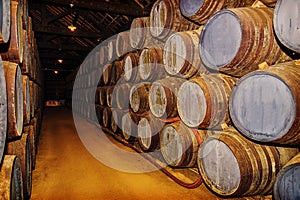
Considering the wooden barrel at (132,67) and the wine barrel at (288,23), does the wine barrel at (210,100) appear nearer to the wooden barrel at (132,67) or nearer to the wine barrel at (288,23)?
the wine barrel at (288,23)

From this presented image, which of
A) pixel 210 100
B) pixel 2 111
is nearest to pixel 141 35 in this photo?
pixel 210 100

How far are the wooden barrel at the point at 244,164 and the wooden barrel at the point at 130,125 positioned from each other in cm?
298

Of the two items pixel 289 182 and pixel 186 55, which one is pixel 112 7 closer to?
pixel 186 55

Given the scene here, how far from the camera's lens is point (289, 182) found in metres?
2.08

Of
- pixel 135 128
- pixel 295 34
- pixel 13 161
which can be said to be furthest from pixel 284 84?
pixel 135 128

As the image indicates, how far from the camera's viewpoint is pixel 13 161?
2002 millimetres

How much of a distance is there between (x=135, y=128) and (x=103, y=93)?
2.92 metres

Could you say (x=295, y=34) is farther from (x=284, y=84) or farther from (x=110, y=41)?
(x=110, y=41)

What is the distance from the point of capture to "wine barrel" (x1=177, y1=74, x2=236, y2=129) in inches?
119

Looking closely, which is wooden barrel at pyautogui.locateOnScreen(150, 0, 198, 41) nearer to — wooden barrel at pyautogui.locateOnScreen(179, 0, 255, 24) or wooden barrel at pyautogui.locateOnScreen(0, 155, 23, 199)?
wooden barrel at pyautogui.locateOnScreen(179, 0, 255, 24)

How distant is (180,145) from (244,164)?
1.40 meters

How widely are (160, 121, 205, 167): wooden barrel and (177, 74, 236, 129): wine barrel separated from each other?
44cm

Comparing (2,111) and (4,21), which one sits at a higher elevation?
(4,21)

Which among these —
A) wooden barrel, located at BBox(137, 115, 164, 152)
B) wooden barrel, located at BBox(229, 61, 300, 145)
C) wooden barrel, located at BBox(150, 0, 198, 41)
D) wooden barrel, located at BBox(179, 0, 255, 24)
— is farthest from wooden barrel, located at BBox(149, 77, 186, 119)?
wooden barrel, located at BBox(229, 61, 300, 145)
